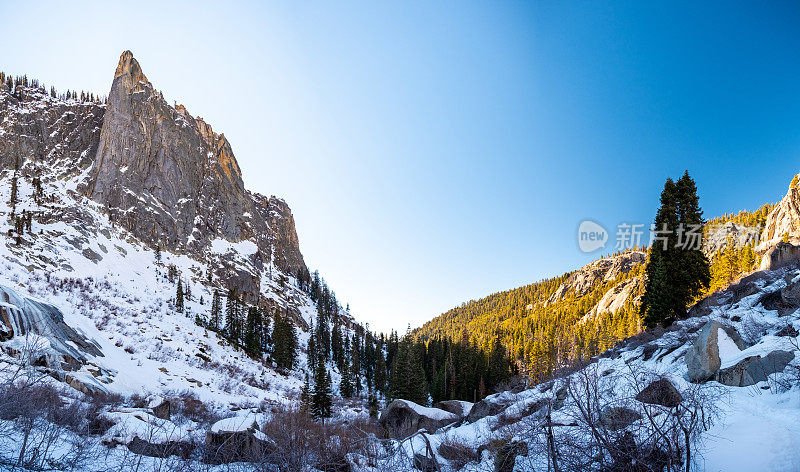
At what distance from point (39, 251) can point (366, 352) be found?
68161 mm

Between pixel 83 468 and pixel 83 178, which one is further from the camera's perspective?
pixel 83 178

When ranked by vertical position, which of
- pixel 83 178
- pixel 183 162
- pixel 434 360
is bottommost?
pixel 434 360

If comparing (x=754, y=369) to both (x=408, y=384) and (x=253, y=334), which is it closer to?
(x=408, y=384)

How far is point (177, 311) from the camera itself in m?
53.9

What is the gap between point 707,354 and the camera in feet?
27.3

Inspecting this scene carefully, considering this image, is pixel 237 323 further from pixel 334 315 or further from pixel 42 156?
pixel 42 156

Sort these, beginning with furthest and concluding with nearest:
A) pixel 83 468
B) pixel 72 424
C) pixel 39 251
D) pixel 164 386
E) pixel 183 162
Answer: pixel 183 162, pixel 39 251, pixel 164 386, pixel 72 424, pixel 83 468

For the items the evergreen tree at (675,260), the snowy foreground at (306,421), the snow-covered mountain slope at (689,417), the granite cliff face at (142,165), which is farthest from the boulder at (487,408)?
the granite cliff face at (142,165)

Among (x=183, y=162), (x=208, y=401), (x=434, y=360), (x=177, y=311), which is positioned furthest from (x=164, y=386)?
(x=183, y=162)

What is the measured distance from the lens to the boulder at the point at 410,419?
2082 cm

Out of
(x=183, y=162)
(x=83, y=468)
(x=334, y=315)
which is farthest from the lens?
(x=334, y=315)

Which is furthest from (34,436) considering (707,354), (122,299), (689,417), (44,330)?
(122,299)

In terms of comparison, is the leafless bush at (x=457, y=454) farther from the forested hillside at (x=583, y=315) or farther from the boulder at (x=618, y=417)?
the boulder at (x=618, y=417)

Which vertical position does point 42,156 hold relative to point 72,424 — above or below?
above
